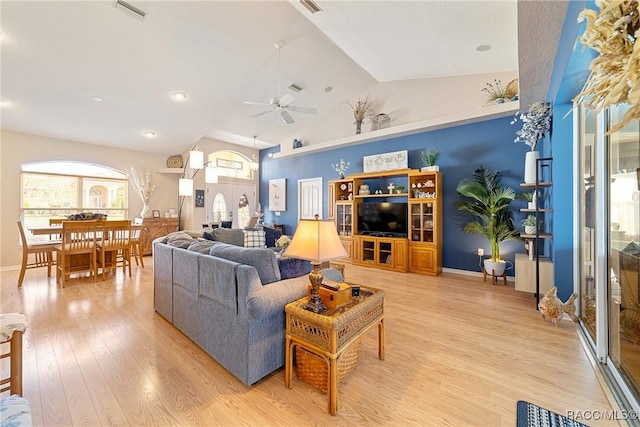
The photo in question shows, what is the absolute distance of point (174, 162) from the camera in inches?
284

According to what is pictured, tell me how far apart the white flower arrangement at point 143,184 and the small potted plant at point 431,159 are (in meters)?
6.61

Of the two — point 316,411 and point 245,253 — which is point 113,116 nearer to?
point 245,253

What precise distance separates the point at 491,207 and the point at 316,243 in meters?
3.70

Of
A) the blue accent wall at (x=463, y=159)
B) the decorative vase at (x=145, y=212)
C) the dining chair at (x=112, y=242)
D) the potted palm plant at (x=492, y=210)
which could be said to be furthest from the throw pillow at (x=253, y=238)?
the decorative vase at (x=145, y=212)

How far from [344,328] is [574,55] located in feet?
8.86

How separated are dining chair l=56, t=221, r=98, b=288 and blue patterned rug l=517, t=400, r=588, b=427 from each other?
5.57 meters

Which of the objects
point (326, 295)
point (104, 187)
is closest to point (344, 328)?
point (326, 295)

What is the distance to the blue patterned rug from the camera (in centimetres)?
149

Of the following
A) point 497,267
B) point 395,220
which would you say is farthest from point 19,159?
point 497,267

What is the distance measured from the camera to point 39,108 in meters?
4.51

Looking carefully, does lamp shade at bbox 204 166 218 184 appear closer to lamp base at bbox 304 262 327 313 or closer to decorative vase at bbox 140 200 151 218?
decorative vase at bbox 140 200 151 218

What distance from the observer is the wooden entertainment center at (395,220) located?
4840 millimetres

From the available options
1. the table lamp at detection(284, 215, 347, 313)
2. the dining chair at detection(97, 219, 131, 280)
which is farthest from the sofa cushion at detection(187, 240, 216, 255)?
the dining chair at detection(97, 219, 131, 280)

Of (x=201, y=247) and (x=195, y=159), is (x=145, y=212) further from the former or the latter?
(x=201, y=247)
